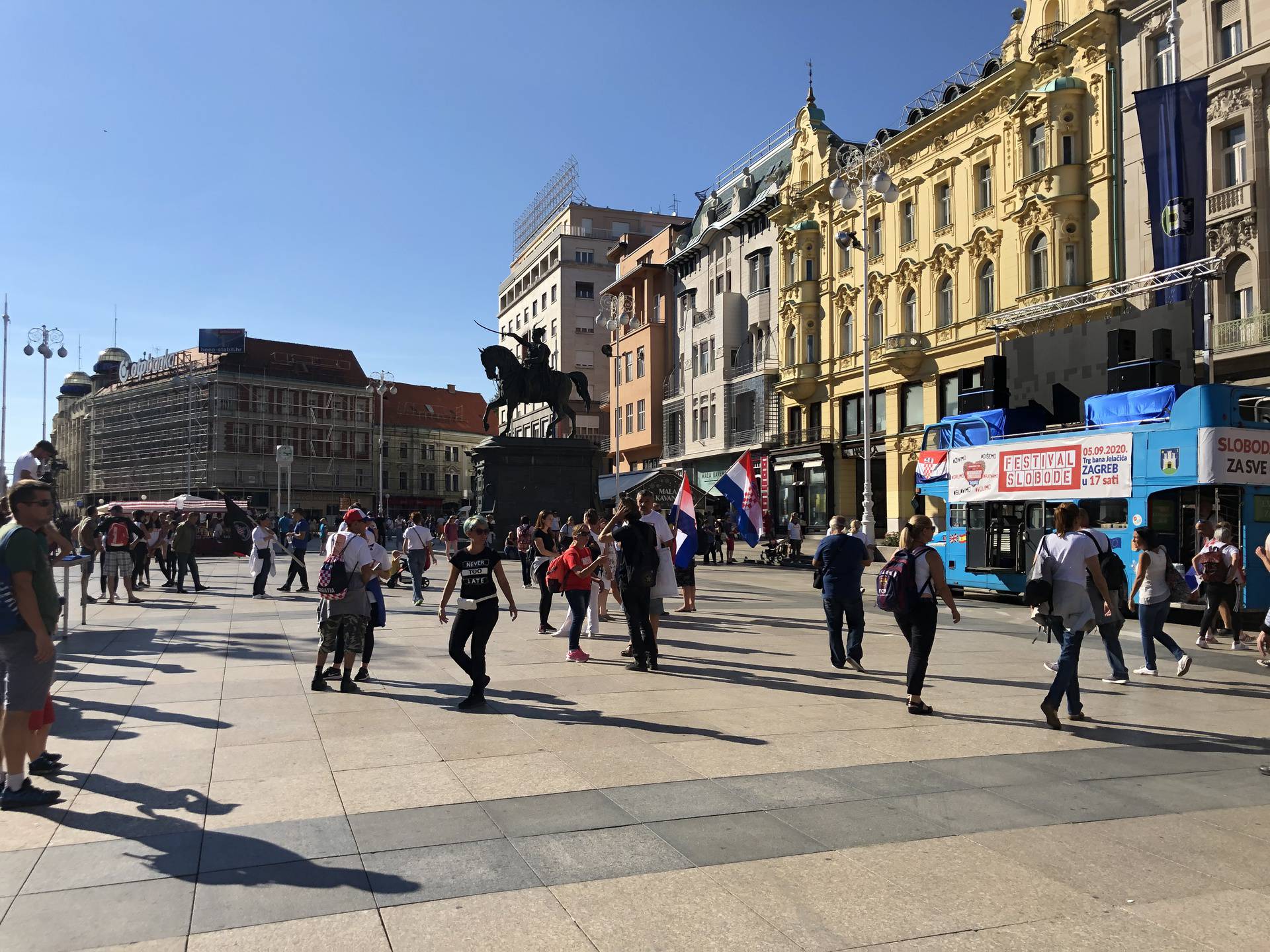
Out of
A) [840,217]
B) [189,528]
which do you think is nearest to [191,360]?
[840,217]

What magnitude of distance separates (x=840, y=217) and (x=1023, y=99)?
455 inches

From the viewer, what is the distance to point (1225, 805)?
5.79 m

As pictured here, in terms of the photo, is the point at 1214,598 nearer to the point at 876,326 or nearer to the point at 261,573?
the point at 261,573

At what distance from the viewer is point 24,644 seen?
18.3ft

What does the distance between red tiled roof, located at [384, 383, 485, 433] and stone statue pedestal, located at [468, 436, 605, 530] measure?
7066cm

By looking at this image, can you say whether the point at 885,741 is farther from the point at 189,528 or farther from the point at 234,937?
the point at 189,528

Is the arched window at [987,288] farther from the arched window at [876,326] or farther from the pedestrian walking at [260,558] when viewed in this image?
the pedestrian walking at [260,558]

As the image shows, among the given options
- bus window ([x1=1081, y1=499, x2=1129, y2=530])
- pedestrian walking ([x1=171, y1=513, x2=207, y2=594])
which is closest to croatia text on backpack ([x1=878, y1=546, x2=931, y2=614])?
bus window ([x1=1081, y1=499, x2=1129, y2=530])

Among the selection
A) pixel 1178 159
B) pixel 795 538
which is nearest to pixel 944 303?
pixel 795 538

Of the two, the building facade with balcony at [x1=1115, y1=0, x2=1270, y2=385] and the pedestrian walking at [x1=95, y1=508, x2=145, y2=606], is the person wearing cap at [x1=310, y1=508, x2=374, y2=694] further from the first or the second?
the building facade with balcony at [x1=1115, y1=0, x2=1270, y2=385]

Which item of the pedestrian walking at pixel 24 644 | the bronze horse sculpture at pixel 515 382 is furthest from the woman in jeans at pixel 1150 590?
the bronze horse sculpture at pixel 515 382

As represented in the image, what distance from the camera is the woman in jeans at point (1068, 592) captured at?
303 inches

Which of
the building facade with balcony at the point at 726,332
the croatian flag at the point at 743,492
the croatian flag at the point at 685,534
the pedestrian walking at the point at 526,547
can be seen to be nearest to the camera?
the croatian flag at the point at 685,534

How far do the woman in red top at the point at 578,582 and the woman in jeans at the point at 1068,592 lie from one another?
16.1 feet
